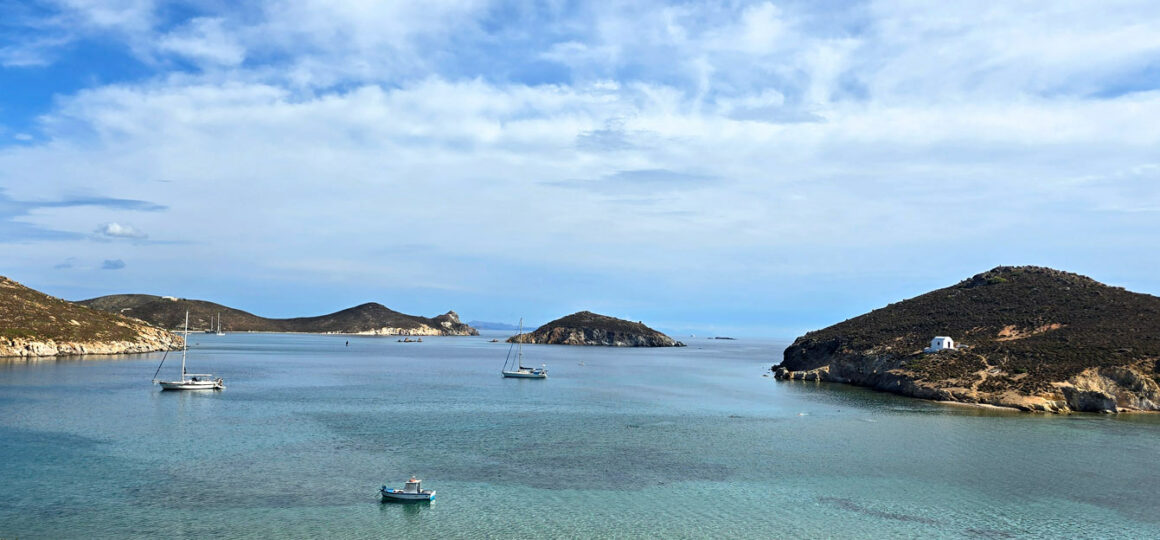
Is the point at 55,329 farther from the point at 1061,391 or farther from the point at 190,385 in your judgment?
the point at 1061,391

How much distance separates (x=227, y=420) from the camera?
58.6 metres

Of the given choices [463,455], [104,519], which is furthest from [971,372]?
[104,519]

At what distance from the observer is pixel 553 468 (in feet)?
139

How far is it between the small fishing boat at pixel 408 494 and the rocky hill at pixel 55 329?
113 m

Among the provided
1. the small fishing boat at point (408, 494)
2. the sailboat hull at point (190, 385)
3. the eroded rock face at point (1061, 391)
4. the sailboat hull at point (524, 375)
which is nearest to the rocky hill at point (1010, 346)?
the eroded rock face at point (1061, 391)

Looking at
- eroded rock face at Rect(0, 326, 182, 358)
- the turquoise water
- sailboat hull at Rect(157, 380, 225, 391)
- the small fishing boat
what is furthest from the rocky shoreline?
eroded rock face at Rect(0, 326, 182, 358)

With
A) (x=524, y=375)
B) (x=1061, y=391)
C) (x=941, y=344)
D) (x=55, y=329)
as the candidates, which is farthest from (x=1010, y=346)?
(x=55, y=329)

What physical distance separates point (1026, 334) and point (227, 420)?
96501 millimetres

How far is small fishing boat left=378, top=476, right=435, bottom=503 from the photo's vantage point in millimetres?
33500

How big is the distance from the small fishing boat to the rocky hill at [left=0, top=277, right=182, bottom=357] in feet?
370

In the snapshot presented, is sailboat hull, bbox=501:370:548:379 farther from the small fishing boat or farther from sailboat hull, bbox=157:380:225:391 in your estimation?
the small fishing boat

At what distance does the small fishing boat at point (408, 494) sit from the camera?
33500mm

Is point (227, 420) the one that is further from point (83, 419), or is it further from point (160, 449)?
point (160, 449)

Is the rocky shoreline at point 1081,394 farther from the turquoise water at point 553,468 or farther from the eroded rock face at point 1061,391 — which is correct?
the turquoise water at point 553,468
